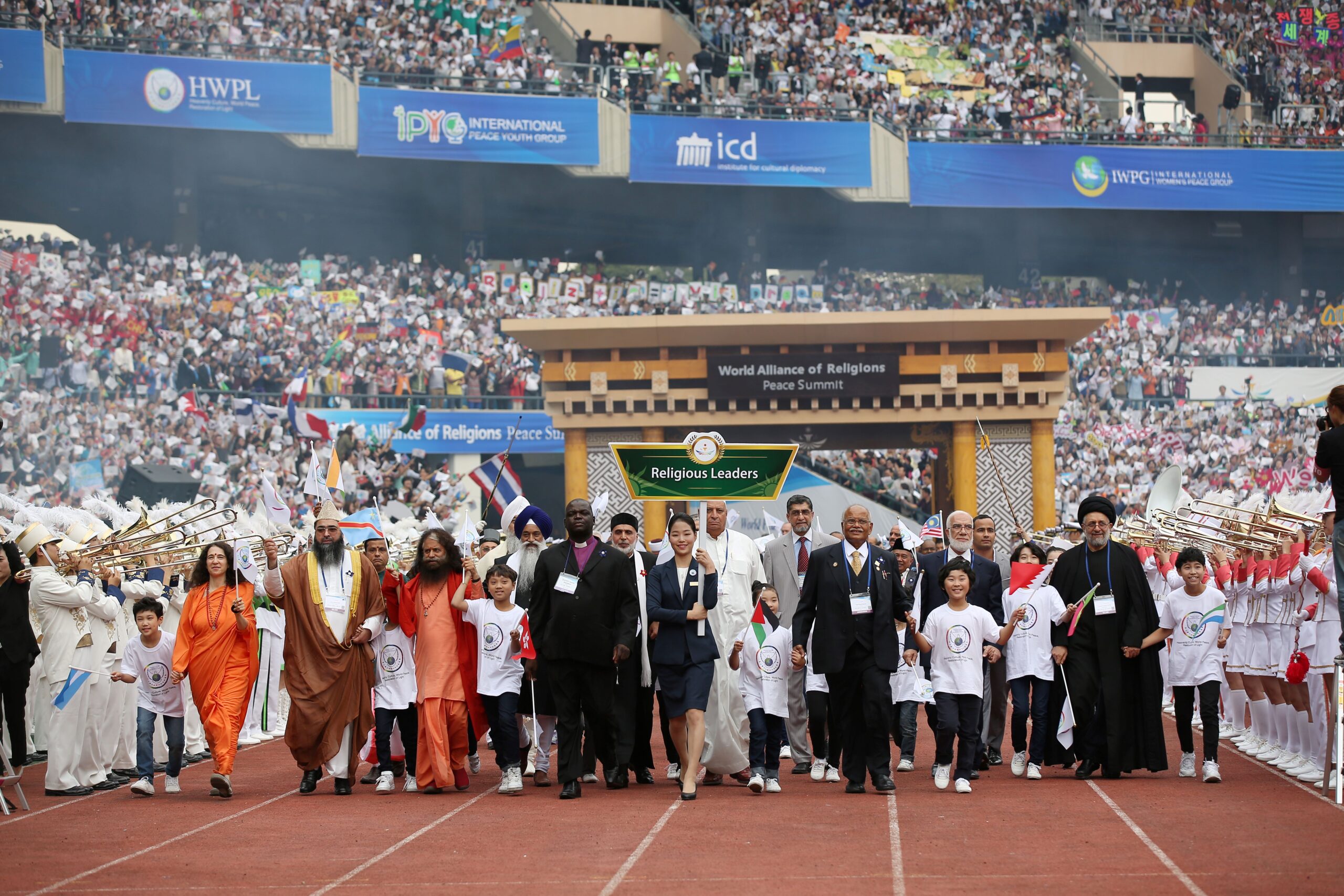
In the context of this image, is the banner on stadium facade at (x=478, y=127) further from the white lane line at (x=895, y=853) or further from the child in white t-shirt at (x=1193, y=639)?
the white lane line at (x=895, y=853)

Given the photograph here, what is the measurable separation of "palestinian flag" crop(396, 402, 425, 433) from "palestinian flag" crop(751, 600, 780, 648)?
1929 cm

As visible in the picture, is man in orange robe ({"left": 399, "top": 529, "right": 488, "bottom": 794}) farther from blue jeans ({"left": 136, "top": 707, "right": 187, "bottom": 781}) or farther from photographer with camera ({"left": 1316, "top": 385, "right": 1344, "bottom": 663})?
photographer with camera ({"left": 1316, "top": 385, "right": 1344, "bottom": 663})

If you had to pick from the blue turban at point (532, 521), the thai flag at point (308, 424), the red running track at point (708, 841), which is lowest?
the red running track at point (708, 841)

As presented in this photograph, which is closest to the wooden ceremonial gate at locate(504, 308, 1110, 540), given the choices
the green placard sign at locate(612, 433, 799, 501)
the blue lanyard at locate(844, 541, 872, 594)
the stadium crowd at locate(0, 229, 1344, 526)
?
the stadium crowd at locate(0, 229, 1344, 526)

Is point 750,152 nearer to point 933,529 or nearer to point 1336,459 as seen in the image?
point 933,529

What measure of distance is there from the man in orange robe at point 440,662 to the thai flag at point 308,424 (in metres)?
15.2

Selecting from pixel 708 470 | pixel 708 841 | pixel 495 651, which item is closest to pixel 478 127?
pixel 708 470

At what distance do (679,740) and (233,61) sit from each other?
89.0 ft

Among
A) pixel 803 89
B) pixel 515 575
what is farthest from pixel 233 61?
pixel 515 575

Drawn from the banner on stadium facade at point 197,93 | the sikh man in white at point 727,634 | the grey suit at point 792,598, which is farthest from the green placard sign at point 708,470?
the banner on stadium facade at point 197,93

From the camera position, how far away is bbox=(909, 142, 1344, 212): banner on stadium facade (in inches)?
1492

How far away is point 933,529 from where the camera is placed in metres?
13.8

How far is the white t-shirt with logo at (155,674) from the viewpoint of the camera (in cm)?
1103

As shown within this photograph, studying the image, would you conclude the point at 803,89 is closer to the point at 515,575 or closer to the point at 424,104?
the point at 424,104
